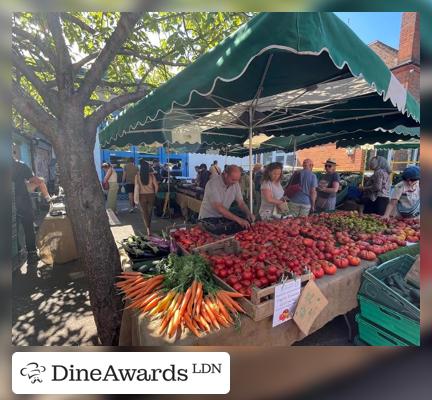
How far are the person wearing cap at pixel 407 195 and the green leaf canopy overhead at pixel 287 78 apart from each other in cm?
90

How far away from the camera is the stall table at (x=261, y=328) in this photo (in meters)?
1.67

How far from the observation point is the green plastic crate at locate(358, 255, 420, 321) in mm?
2109

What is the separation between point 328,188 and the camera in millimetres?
5676

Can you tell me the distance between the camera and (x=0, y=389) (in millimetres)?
1906

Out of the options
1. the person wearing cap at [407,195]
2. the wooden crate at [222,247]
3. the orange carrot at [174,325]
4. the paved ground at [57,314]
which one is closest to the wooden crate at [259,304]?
the orange carrot at [174,325]

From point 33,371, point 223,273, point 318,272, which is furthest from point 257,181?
point 33,371

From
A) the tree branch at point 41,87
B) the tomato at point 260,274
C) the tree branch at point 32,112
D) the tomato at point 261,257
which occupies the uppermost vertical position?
the tree branch at point 41,87

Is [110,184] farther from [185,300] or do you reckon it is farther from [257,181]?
[185,300]

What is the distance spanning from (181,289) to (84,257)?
3.71 feet

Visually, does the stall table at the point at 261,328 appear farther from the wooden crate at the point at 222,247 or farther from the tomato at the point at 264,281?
the wooden crate at the point at 222,247

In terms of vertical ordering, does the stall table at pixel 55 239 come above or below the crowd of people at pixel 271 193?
below

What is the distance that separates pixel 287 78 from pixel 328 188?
3.79m

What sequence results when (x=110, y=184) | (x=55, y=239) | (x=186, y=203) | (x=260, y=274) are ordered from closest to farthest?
(x=260, y=274) → (x=55, y=239) → (x=186, y=203) → (x=110, y=184)

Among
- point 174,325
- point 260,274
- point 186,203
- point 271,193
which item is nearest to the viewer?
point 174,325
